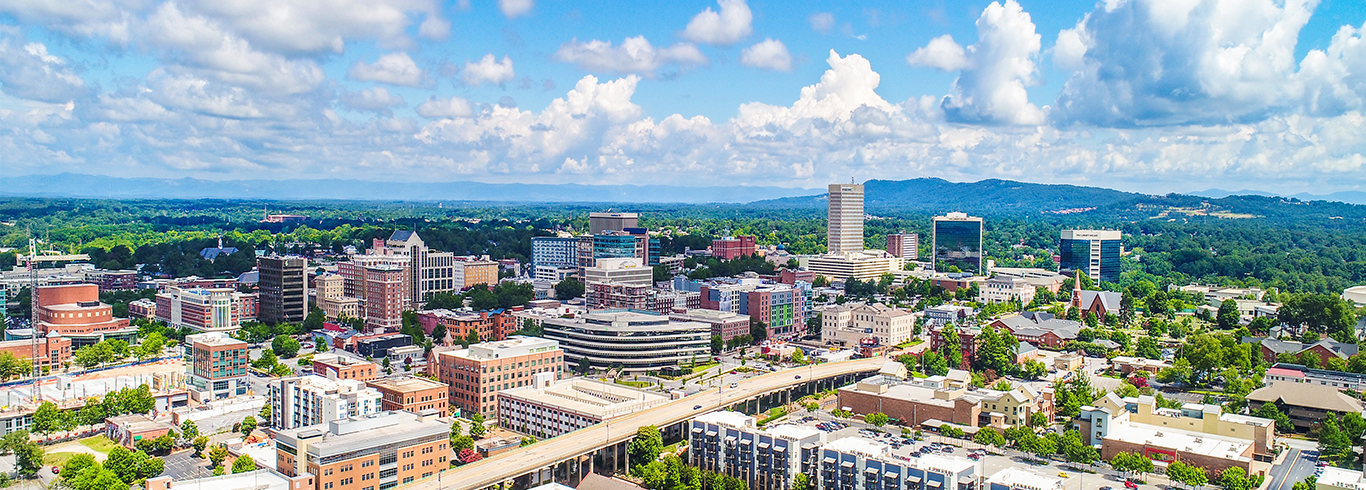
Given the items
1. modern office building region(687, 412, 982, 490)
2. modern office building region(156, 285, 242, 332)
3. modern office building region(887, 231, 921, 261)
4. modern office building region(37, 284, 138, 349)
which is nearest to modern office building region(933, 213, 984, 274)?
modern office building region(887, 231, 921, 261)

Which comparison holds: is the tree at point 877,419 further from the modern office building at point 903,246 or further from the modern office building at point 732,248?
the modern office building at point 903,246

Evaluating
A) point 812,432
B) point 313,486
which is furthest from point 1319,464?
point 313,486

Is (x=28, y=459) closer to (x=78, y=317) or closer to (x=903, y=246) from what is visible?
(x=78, y=317)

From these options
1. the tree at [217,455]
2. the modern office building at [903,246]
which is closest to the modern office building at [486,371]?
the tree at [217,455]

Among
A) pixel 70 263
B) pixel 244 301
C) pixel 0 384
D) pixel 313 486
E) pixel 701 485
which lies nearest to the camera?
pixel 313 486

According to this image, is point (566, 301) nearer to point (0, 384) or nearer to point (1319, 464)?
point (0, 384)
